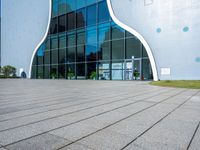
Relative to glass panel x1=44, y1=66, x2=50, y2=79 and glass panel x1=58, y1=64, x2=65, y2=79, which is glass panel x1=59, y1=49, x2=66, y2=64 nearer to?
glass panel x1=58, y1=64, x2=65, y2=79

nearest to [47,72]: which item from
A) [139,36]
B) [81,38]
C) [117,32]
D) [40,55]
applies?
[40,55]

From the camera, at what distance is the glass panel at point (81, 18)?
2477cm

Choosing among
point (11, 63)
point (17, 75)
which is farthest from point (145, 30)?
point (11, 63)

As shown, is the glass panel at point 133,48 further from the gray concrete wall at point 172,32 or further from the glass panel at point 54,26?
the glass panel at point 54,26

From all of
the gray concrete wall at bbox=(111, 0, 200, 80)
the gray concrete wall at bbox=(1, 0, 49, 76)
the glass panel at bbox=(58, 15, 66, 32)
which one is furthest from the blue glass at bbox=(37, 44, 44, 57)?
the gray concrete wall at bbox=(111, 0, 200, 80)

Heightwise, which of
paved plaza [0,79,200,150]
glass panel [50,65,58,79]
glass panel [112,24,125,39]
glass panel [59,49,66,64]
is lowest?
paved plaza [0,79,200,150]

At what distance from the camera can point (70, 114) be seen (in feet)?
12.8

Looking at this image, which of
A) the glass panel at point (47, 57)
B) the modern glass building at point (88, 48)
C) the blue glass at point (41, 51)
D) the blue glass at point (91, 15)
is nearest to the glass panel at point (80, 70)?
the modern glass building at point (88, 48)

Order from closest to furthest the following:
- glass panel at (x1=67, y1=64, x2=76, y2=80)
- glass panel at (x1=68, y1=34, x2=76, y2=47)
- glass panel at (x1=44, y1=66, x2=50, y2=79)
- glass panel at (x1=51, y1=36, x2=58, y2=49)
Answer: glass panel at (x1=67, y1=64, x2=76, y2=80) < glass panel at (x1=68, y1=34, x2=76, y2=47) < glass panel at (x1=51, y1=36, x2=58, y2=49) < glass panel at (x1=44, y1=66, x2=50, y2=79)

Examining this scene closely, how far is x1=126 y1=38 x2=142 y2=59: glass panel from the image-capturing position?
18.9m

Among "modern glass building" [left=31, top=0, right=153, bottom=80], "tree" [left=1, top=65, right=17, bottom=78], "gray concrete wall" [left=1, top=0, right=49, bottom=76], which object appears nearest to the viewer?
"modern glass building" [left=31, top=0, right=153, bottom=80]

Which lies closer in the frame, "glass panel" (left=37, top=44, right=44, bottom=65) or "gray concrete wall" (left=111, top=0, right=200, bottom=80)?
"gray concrete wall" (left=111, top=0, right=200, bottom=80)

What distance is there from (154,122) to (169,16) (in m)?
15.8

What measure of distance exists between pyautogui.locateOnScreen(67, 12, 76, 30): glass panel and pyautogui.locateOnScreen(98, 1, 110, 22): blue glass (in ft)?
16.4
